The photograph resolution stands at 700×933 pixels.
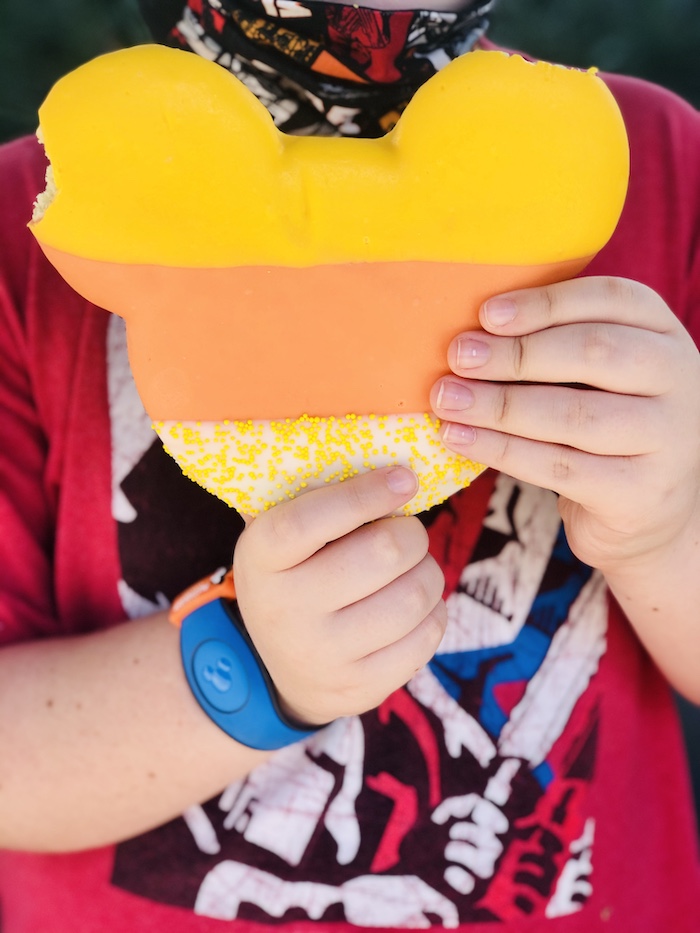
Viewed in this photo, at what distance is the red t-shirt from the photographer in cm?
55

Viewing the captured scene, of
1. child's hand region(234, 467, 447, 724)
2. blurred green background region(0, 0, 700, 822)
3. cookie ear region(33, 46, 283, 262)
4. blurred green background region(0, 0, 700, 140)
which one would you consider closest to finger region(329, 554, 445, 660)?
child's hand region(234, 467, 447, 724)

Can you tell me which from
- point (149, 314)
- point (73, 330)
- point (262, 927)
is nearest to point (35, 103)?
point (73, 330)

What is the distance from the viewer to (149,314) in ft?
1.19

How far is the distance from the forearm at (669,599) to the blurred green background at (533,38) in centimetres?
33

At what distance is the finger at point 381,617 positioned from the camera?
43 cm

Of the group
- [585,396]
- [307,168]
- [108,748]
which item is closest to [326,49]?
[307,168]

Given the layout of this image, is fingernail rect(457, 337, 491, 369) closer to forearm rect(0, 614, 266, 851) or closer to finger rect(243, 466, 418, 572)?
finger rect(243, 466, 418, 572)

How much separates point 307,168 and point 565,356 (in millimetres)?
157

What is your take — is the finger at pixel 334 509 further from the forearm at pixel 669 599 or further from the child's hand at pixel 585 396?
the forearm at pixel 669 599

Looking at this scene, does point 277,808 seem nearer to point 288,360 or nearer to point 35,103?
point 288,360

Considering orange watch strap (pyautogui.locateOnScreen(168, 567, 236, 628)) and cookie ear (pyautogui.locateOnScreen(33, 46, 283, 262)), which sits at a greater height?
cookie ear (pyautogui.locateOnScreen(33, 46, 283, 262))

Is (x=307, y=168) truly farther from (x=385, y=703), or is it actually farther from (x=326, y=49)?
(x=385, y=703)

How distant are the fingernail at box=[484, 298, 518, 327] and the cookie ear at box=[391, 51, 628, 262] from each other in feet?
0.09

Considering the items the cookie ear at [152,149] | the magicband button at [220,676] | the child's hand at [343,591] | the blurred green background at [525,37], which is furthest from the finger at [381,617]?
the blurred green background at [525,37]
